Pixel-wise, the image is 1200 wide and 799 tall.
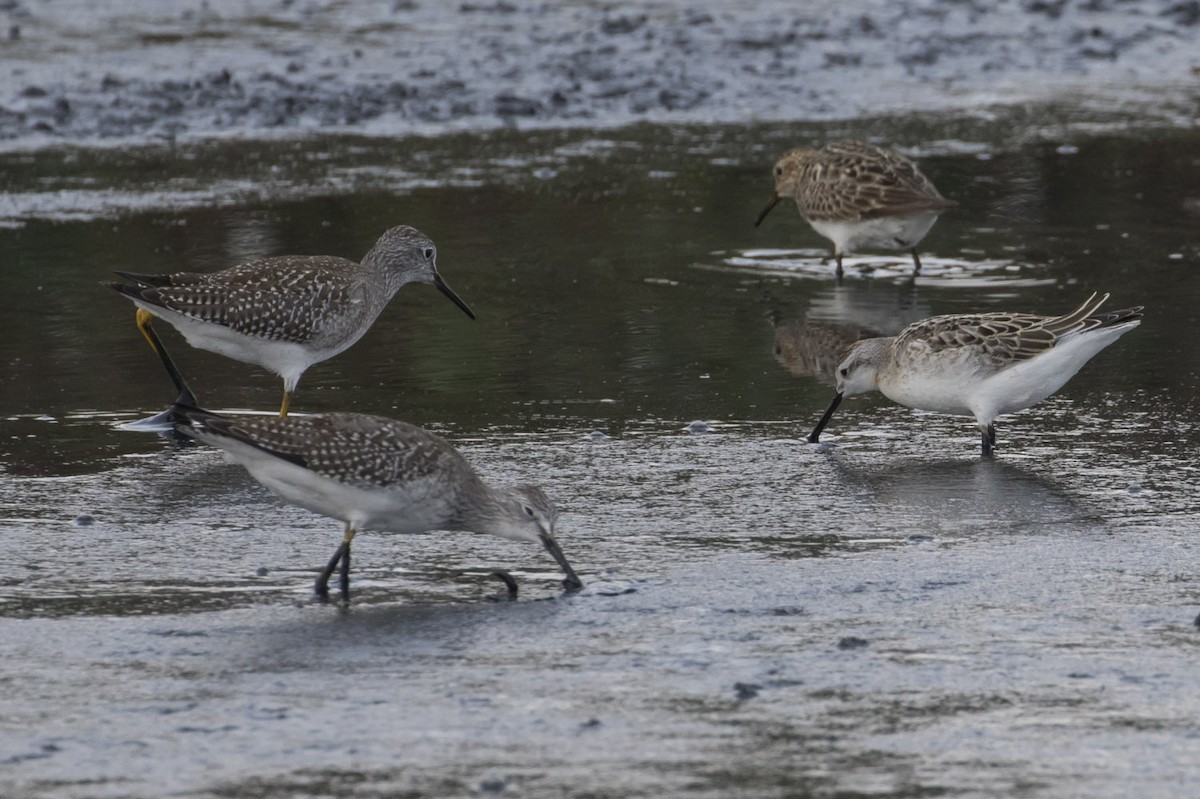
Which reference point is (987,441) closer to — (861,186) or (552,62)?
(861,186)

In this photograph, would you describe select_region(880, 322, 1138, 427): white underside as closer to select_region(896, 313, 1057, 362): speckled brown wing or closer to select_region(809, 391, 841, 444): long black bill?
select_region(896, 313, 1057, 362): speckled brown wing

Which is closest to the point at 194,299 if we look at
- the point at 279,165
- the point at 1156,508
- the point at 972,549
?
the point at 972,549

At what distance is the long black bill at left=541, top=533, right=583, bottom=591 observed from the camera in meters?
7.32

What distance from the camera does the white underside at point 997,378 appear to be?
372 inches

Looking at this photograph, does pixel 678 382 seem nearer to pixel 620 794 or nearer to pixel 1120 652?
pixel 1120 652

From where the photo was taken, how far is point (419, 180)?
55.0 feet

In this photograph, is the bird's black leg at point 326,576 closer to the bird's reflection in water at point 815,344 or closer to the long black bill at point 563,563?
the long black bill at point 563,563

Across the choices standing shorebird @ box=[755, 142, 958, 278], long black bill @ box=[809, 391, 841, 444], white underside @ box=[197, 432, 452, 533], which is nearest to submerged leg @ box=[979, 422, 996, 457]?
long black bill @ box=[809, 391, 841, 444]

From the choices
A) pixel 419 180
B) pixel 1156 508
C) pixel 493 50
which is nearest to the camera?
pixel 1156 508

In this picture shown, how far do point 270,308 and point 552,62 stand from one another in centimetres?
1214

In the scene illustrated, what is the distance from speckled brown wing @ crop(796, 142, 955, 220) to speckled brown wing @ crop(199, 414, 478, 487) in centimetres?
710

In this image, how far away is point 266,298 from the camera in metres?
10.0

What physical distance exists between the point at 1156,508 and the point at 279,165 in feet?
36.1

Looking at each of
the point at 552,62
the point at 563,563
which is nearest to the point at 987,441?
the point at 563,563
